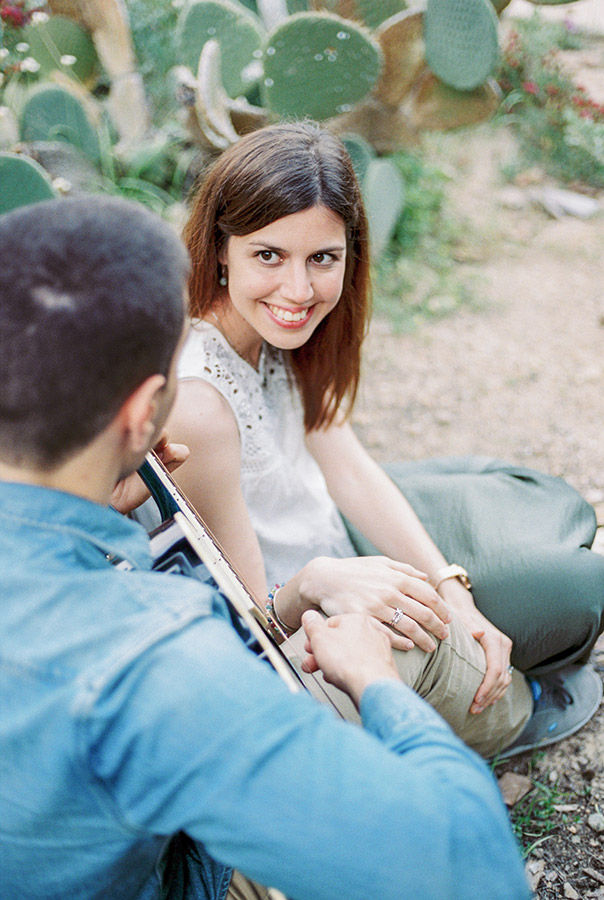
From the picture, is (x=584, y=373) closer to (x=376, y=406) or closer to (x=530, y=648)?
(x=376, y=406)

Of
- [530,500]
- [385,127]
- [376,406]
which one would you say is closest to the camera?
[530,500]

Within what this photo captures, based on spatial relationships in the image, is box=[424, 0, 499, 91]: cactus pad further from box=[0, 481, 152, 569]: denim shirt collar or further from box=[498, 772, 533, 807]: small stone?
box=[0, 481, 152, 569]: denim shirt collar

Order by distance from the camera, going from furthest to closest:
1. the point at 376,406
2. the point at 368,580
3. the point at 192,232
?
the point at 376,406 → the point at 192,232 → the point at 368,580

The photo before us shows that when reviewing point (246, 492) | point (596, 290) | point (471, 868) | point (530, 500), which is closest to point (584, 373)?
point (596, 290)

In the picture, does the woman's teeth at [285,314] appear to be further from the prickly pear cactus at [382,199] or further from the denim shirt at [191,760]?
the prickly pear cactus at [382,199]

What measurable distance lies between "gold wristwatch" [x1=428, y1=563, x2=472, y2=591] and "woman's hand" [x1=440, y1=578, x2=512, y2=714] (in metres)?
0.01

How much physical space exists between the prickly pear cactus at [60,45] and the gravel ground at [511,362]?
2.32 meters

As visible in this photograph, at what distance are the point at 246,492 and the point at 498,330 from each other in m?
2.42

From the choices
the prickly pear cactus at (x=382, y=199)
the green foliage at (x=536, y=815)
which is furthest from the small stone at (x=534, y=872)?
the prickly pear cactus at (x=382, y=199)

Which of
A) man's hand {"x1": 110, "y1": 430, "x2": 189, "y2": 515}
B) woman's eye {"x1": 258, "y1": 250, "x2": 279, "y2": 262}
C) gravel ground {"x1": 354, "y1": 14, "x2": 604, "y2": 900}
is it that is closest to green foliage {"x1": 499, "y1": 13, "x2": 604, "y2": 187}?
gravel ground {"x1": 354, "y1": 14, "x2": 604, "y2": 900}

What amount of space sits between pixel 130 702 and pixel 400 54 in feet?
13.8

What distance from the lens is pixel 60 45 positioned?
412cm

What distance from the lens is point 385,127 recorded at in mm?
4535

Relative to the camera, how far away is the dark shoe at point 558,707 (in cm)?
194
